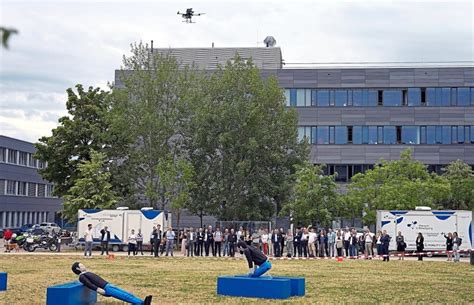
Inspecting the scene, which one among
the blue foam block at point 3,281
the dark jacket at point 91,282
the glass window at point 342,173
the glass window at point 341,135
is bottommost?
the blue foam block at point 3,281

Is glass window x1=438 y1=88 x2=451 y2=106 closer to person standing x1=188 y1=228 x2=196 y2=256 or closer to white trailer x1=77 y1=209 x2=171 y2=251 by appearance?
white trailer x1=77 y1=209 x2=171 y2=251

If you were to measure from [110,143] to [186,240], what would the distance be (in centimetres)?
1565

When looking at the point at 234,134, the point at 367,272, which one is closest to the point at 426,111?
the point at 234,134

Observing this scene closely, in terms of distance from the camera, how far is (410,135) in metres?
69.9

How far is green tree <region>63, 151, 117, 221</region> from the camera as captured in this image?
51.8m

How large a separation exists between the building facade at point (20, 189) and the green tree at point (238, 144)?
3362 cm

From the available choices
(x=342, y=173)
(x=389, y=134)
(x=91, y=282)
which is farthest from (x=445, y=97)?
(x=91, y=282)

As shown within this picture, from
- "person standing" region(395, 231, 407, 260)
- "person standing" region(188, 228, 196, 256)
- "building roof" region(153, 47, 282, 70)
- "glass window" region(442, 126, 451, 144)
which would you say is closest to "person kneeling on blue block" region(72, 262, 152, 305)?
"person standing" region(188, 228, 196, 256)

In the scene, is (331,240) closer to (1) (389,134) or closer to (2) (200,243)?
(2) (200,243)

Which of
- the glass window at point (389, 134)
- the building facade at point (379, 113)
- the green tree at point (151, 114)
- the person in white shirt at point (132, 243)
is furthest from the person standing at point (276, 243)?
the glass window at point (389, 134)

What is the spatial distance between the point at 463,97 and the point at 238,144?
2618 centimetres

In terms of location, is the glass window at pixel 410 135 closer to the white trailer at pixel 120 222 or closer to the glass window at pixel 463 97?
the glass window at pixel 463 97

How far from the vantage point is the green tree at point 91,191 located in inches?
2040

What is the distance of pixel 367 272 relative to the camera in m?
30.1
